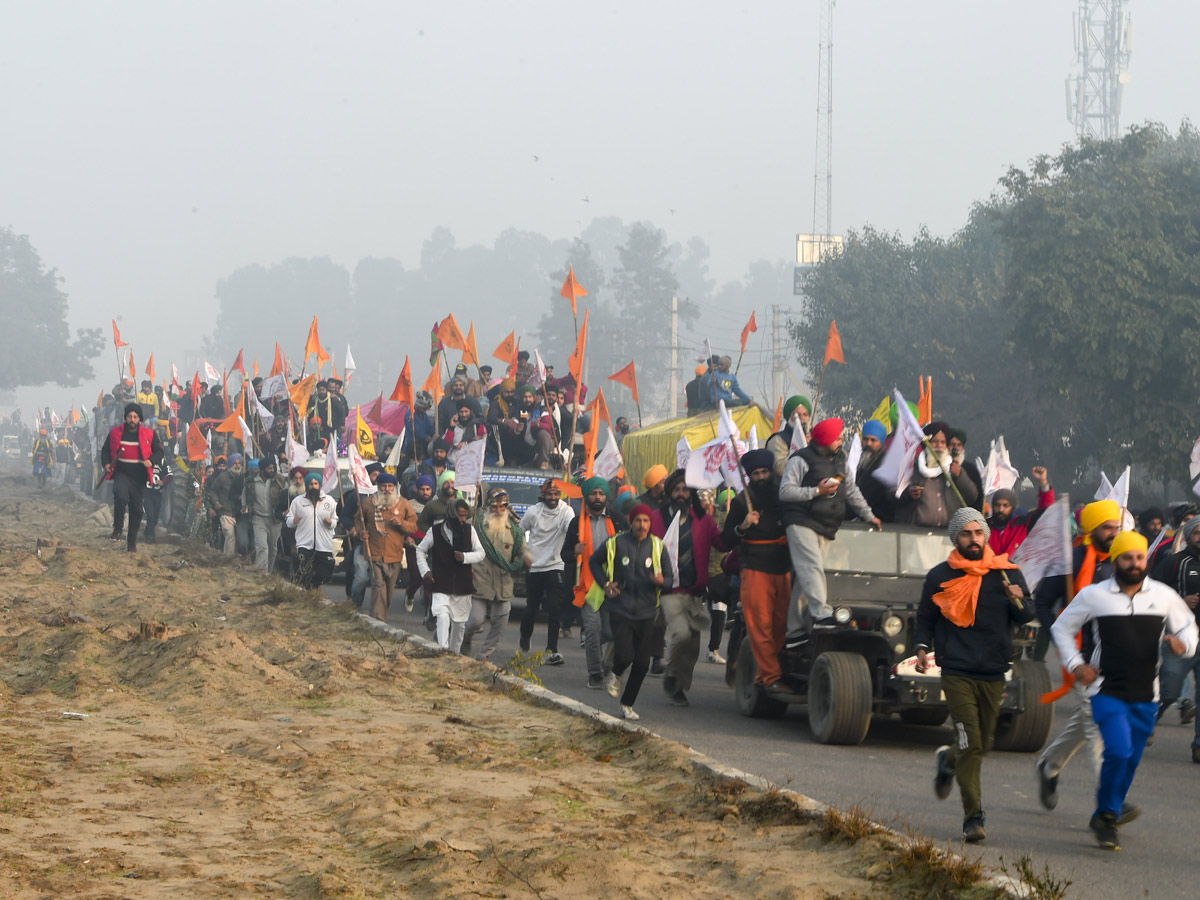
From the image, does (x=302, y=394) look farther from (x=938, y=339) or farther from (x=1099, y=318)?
(x=938, y=339)

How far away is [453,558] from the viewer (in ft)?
45.5

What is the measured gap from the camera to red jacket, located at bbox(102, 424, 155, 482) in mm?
19766

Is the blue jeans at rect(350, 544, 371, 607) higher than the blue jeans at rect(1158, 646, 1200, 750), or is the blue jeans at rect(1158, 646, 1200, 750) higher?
the blue jeans at rect(350, 544, 371, 607)

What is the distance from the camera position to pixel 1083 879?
6.83 meters

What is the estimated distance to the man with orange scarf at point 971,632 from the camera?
24.9 ft

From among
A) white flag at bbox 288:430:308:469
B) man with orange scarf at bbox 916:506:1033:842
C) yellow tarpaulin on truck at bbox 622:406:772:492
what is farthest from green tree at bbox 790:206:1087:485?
man with orange scarf at bbox 916:506:1033:842

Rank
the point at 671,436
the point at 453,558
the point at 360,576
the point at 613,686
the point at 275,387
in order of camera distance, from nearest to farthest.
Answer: the point at 613,686 < the point at 453,558 < the point at 360,576 < the point at 671,436 < the point at 275,387

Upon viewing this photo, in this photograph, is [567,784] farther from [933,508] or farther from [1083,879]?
[933,508]

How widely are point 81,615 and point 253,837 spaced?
9108mm

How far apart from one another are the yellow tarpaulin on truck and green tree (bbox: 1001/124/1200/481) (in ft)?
44.5

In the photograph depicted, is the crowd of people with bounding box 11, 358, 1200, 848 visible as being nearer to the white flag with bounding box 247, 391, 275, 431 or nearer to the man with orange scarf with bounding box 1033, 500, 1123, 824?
the man with orange scarf with bounding box 1033, 500, 1123, 824

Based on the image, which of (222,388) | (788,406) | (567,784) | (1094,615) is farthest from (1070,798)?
(222,388)

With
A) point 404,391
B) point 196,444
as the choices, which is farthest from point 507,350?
point 196,444

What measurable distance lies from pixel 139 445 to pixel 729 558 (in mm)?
9626
